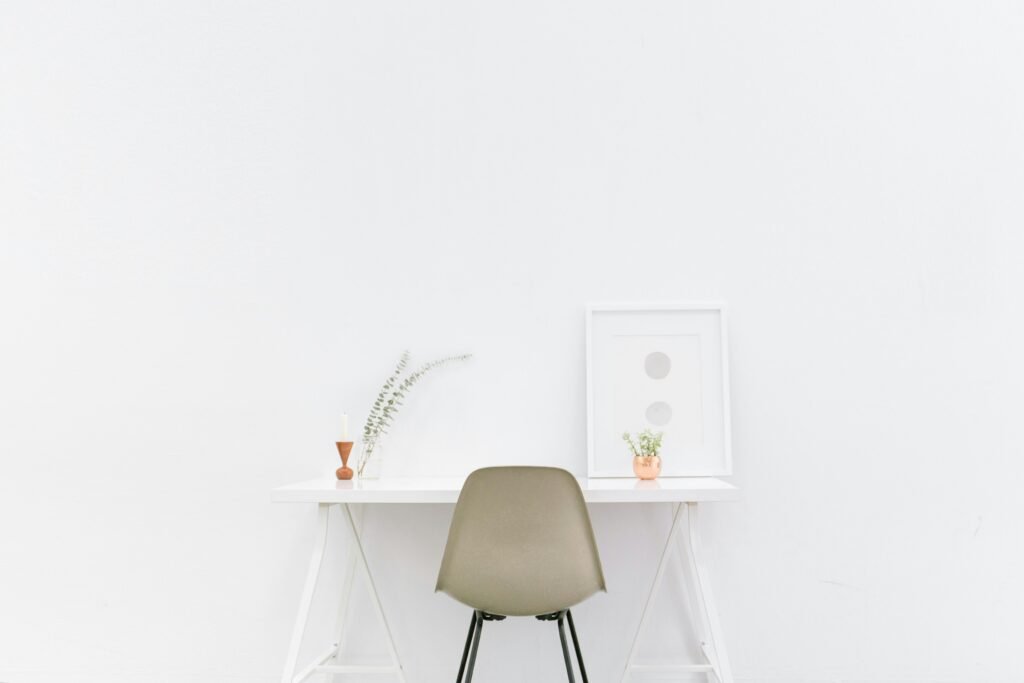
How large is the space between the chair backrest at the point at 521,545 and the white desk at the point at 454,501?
11cm

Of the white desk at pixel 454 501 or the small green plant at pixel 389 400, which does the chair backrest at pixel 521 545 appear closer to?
the white desk at pixel 454 501

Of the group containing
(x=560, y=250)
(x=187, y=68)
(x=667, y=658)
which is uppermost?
(x=187, y=68)

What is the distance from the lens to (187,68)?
109 inches

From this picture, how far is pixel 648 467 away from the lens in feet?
7.58

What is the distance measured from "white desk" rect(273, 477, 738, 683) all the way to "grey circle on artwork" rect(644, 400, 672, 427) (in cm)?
21

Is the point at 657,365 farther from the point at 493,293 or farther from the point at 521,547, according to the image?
the point at 521,547

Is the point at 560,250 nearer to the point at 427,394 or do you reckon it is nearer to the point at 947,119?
the point at 427,394

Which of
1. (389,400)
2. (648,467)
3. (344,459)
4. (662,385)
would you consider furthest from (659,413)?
(344,459)

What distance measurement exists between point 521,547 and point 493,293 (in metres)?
0.95

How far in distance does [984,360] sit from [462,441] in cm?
181

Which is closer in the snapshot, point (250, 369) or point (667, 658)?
point (667, 658)

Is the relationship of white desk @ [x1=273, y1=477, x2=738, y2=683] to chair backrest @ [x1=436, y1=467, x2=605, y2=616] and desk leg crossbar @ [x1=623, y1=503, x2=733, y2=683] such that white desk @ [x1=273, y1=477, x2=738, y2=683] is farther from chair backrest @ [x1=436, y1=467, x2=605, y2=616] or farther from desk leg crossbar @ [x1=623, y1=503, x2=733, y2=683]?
chair backrest @ [x1=436, y1=467, x2=605, y2=616]

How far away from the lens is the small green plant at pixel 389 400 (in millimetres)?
2506

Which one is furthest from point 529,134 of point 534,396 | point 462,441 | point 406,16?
point 462,441
